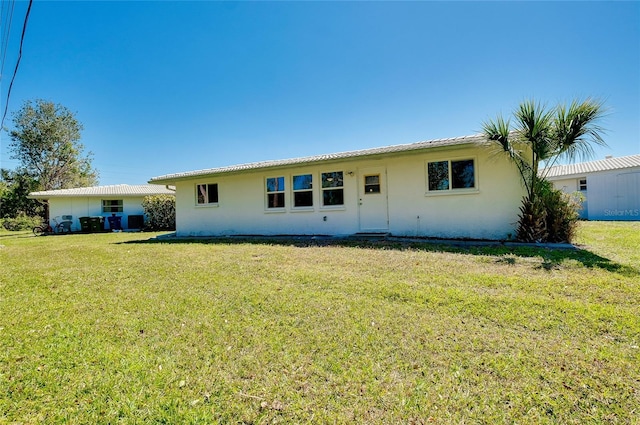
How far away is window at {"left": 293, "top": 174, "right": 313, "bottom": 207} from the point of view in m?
11.6

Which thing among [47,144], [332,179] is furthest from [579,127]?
[47,144]

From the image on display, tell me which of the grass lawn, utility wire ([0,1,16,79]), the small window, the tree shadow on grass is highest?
utility wire ([0,1,16,79])

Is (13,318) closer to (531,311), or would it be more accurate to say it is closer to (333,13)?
(531,311)

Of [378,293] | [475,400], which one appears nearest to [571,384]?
[475,400]

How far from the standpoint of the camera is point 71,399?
7.43ft

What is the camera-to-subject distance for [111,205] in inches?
837

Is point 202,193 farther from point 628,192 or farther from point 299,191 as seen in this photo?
point 628,192

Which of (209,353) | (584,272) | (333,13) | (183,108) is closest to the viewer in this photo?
(209,353)

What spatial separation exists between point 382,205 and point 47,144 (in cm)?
3806

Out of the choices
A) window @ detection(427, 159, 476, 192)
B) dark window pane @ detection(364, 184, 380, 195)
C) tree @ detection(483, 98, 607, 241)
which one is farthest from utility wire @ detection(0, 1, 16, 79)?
tree @ detection(483, 98, 607, 241)

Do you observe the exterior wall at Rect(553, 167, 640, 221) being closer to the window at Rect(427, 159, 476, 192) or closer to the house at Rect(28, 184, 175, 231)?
the window at Rect(427, 159, 476, 192)

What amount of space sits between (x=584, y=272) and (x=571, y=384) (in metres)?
3.74

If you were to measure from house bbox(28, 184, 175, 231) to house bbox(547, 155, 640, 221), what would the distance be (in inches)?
1017

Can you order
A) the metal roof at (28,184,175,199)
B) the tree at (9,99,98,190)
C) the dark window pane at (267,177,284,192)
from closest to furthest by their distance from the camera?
the dark window pane at (267,177,284,192), the metal roof at (28,184,175,199), the tree at (9,99,98,190)
